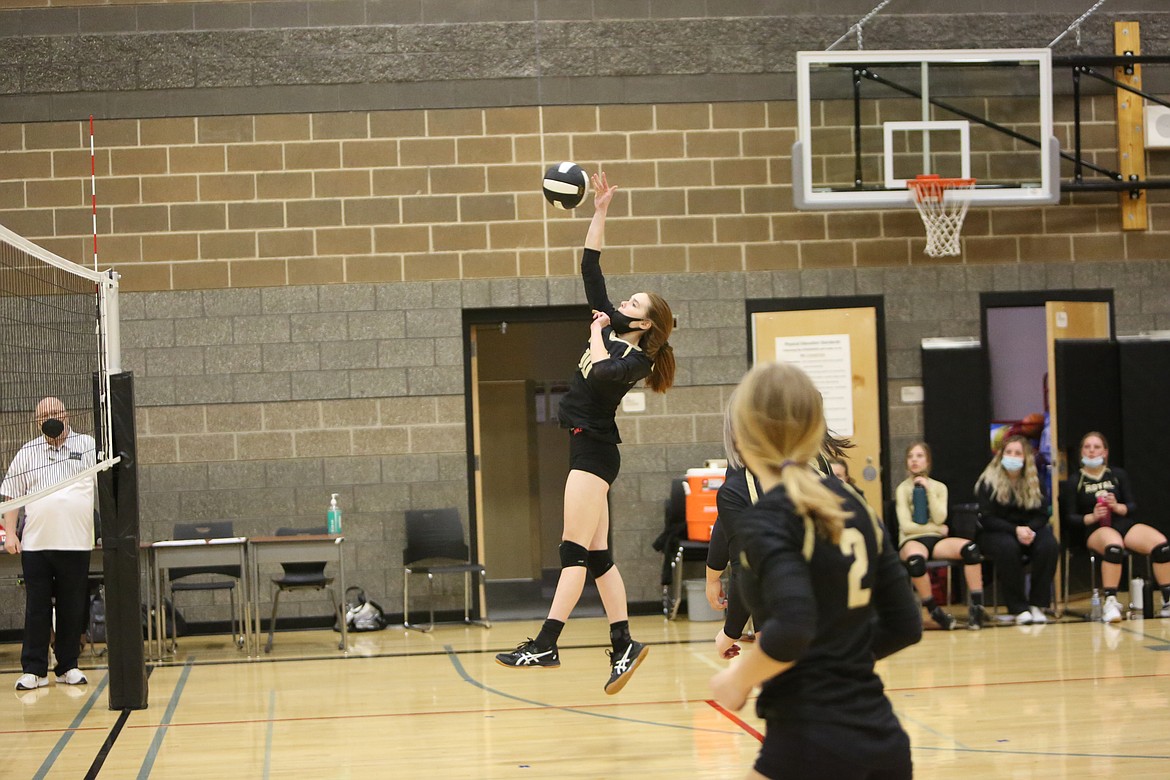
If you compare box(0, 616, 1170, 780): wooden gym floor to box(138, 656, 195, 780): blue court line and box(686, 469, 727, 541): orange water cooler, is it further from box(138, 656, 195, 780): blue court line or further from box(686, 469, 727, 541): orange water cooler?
box(686, 469, 727, 541): orange water cooler

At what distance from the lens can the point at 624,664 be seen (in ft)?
17.7

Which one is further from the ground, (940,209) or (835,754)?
(940,209)

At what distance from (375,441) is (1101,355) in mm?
5996

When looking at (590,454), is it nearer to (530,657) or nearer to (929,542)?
(530,657)

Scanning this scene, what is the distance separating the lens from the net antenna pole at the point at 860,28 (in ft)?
33.5

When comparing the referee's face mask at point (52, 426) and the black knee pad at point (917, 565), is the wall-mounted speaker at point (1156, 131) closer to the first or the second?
the black knee pad at point (917, 565)

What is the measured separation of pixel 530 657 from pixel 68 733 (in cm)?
258

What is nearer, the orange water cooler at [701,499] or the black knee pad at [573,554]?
the black knee pad at [573,554]

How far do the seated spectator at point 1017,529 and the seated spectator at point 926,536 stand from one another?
20cm

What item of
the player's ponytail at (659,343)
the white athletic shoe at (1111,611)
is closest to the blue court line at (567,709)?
the player's ponytail at (659,343)

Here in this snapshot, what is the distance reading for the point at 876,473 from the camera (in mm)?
10359

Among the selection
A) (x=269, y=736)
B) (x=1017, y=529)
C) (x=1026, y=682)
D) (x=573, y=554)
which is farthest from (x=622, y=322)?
(x=1017, y=529)

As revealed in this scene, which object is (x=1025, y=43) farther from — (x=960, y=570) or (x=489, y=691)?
(x=489, y=691)

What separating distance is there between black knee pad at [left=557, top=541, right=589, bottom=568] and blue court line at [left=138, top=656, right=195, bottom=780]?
1979mm
